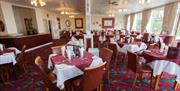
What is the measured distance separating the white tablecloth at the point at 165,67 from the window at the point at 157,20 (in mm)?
6142

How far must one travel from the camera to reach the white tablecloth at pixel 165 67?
2174mm

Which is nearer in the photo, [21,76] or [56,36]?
[21,76]

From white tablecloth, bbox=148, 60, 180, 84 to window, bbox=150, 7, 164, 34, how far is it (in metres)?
6.14

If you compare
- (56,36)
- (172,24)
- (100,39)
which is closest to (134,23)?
(172,24)

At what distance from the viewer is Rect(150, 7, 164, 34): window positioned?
7395 millimetres

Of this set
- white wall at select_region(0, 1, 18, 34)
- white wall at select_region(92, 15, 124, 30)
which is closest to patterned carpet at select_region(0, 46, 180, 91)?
white wall at select_region(0, 1, 18, 34)

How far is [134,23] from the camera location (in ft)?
36.9

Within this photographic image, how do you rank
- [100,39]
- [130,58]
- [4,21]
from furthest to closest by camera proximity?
[100,39], [4,21], [130,58]

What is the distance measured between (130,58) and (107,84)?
879 mm

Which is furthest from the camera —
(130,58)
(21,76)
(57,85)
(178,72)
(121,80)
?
(21,76)

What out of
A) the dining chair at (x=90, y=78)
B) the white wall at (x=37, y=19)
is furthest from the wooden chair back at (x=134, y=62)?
the white wall at (x=37, y=19)

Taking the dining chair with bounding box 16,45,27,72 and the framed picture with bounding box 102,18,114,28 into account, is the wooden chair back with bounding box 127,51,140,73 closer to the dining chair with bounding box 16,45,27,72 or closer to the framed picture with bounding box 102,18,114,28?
the dining chair with bounding box 16,45,27,72

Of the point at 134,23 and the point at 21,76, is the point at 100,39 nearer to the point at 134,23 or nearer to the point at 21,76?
the point at 21,76

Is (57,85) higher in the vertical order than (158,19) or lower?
lower
